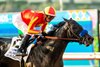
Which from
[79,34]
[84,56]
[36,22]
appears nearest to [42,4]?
[84,56]

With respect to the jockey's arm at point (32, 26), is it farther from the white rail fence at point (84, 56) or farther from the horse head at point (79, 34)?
the white rail fence at point (84, 56)

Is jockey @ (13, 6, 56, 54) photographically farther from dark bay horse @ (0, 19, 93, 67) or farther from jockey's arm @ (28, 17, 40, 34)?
dark bay horse @ (0, 19, 93, 67)

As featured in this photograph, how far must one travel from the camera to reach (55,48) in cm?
629

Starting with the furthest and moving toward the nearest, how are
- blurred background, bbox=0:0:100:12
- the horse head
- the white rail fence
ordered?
blurred background, bbox=0:0:100:12 → the white rail fence → the horse head

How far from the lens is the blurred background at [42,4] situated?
10906mm

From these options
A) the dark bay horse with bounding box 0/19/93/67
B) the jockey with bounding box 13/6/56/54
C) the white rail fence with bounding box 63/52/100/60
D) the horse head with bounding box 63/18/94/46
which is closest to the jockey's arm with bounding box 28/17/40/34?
the jockey with bounding box 13/6/56/54

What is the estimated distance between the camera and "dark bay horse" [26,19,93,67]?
619 centimetres

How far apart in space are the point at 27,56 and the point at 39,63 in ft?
0.80

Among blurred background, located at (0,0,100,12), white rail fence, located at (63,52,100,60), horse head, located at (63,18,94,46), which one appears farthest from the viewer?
blurred background, located at (0,0,100,12)

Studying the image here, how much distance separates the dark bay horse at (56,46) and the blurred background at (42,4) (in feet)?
14.7

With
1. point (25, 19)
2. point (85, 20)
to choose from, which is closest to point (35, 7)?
point (85, 20)

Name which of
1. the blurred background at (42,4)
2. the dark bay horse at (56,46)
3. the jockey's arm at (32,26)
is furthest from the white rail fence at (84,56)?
the jockey's arm at (32,26)

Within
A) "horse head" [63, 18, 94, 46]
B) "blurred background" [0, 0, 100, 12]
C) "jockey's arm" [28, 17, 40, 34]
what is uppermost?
"jockey's arm" [28, 17, 40, 34]

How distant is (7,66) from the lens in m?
6.66
